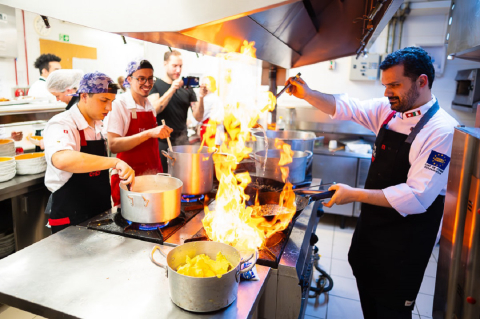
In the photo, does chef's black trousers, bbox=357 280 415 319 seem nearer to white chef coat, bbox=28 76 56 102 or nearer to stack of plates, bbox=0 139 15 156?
stack of plates, bbox=0 139 15 156

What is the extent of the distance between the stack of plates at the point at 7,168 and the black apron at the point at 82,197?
0.95 meters

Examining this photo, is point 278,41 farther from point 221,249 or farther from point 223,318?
point 223,318

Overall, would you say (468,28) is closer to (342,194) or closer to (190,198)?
(342,194)

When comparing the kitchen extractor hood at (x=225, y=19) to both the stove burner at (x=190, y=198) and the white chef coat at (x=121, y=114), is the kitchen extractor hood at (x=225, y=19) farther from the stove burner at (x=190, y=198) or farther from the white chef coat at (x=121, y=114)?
the white chef coat at (x=121, y=114)

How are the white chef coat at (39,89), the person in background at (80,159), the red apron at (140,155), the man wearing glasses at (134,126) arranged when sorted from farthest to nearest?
the white chef coat at (39,89) → the red apron at (140,155) → the man wearing glasses at (134,126) → the person in background at (80,159)

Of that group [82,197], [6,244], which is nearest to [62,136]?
[82,197]

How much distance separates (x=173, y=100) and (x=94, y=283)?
8.69 ft

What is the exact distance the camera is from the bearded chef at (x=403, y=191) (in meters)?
1.61

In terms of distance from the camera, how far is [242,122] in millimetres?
2424

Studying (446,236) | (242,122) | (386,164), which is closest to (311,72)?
(242,122)

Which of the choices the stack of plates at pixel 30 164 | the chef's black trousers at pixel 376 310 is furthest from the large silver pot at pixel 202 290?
the stack of plates at pixel 30 164

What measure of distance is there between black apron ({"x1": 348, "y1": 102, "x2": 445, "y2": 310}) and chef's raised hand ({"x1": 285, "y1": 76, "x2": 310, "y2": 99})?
1.81ft

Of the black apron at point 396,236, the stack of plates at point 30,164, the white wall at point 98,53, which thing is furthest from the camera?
the white wall at point 98,53

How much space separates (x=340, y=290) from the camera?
291 centimetres
